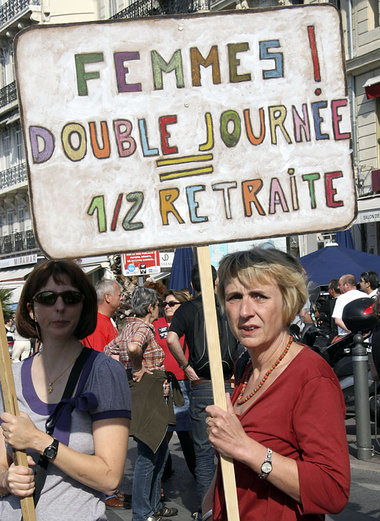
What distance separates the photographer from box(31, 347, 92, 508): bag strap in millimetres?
2637

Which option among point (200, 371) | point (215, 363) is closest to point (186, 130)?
point (215, 363)

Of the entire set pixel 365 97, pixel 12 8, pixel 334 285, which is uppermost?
pixel 12 8

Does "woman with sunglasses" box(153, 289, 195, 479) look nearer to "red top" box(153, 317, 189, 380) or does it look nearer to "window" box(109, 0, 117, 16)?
"red top" box(153, 317, 189, 380)

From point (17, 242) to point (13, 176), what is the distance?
3.37 meters

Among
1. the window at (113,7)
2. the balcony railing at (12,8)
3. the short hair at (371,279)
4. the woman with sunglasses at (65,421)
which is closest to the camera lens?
the woman with sunglasses at (65,421)

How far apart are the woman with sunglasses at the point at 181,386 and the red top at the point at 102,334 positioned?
543 mm

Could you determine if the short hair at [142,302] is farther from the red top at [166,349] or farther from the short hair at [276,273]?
the short hair at [276,273]

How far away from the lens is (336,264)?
47.1 feet

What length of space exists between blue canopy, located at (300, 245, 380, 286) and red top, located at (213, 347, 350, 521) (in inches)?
447

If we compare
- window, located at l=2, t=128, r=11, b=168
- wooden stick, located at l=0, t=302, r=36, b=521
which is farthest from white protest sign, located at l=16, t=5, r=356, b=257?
window, located at l=2, t=128, r=11, b=168

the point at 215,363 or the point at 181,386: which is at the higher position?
the point at 215,363

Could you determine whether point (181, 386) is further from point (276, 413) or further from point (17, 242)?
point (17, 242)

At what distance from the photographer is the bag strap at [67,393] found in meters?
2.64

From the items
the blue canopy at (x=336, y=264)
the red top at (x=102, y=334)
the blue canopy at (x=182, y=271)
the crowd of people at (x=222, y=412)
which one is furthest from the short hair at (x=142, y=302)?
the blue canopy at (x=182, y=271)
